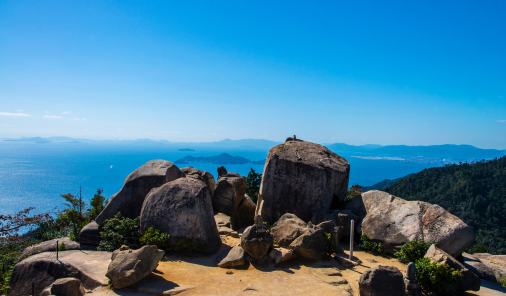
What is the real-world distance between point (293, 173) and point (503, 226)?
57.6 meters

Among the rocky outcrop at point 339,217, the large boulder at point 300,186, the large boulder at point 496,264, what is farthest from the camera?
the large boulder at point 300,186

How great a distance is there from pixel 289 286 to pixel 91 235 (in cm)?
1118

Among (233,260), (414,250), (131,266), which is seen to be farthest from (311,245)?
(131,266)

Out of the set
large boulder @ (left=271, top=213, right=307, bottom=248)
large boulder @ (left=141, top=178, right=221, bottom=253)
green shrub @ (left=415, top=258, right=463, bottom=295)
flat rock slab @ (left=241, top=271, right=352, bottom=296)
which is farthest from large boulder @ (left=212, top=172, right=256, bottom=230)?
green shrub @ (left=415, top=258, right=463, bottom=295)

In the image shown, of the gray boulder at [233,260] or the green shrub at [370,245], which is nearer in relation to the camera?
the gray boulder at [233,260]

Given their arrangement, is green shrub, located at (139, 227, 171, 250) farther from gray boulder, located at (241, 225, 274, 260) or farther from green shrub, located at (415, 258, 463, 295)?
green shrub, located at (415, 258, 463, 295)

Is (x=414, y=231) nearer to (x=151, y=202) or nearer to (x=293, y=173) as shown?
(x=293, y=173)

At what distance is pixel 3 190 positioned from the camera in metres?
99.5

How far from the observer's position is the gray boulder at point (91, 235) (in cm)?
1466

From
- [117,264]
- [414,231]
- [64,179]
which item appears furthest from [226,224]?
[64,179]

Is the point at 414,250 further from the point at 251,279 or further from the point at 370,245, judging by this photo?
the point at 251,279

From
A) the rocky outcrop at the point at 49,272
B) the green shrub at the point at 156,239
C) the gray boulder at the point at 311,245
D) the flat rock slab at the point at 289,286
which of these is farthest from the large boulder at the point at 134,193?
the flat rock slab at the point at 289,286

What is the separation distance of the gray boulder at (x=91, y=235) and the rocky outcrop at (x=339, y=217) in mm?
12102

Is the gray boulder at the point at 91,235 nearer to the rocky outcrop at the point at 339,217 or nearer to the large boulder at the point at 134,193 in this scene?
the large boulder at the point at 134,193
